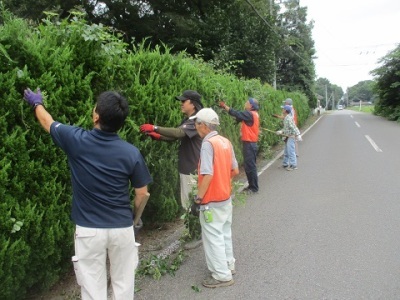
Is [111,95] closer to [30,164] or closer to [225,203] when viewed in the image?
[30,164]

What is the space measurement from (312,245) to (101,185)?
353 centimetres

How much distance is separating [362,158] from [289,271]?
9392 millimetres

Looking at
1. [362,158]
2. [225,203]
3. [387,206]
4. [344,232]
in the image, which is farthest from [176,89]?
[362,158]

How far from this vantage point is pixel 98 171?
278 cm

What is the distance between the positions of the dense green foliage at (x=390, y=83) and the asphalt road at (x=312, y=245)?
26.1 meters

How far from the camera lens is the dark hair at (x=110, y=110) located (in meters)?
2.69

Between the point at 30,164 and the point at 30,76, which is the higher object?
the point at 30,76

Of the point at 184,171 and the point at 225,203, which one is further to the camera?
the point at 184,171

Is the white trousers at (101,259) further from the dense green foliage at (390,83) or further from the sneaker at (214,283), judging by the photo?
the dense green foliage at (390,83)

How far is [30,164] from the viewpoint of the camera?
3.36 m

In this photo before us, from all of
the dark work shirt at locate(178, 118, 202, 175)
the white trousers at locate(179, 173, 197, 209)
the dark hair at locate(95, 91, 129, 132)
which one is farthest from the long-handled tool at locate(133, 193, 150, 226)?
the dark work shirt at locate(178, 118, 202, 175)

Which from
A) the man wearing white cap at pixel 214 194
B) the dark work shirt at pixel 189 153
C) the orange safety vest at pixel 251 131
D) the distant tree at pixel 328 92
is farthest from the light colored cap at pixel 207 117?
the distant tree at pixel 328 92

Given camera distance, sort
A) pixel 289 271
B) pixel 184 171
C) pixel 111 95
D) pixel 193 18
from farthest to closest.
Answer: pixel 193 18, pixel 184 171, pixel 289 271, pixel 111 95

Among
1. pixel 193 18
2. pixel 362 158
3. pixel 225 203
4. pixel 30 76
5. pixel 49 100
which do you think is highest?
pixel 193 18
